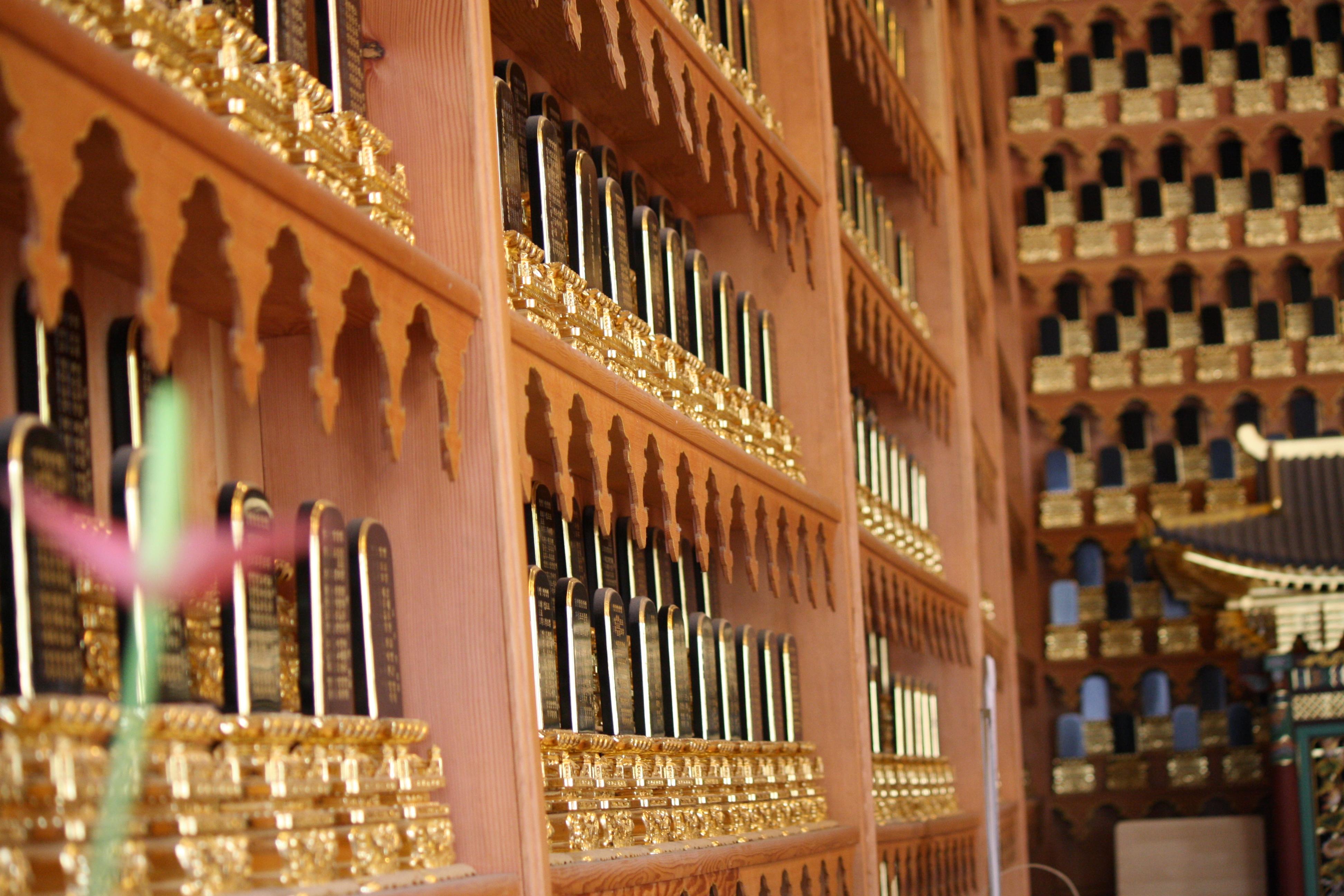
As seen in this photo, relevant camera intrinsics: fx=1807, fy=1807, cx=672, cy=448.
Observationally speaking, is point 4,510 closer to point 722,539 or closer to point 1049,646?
point 722,539

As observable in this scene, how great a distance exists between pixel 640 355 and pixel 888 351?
123 inches

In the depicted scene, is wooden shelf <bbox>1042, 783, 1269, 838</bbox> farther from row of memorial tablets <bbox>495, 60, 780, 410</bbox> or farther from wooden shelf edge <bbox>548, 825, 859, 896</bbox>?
row of memorial tablets <bbox>495, 60, 780, 410</bbox>

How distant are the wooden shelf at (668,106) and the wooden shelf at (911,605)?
112 centimetres

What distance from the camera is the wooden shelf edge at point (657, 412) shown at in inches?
120

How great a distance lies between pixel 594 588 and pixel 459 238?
1319mm

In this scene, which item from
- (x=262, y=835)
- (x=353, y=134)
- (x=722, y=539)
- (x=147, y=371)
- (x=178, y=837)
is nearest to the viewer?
(x=178, y=837)

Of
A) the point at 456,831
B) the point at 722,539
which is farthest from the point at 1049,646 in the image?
the point at 456,831

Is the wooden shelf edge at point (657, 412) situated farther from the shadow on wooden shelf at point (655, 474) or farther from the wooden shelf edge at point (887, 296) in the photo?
the wooden shelf edge at point (887, 296)

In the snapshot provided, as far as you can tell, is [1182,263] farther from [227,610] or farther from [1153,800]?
[227,610]

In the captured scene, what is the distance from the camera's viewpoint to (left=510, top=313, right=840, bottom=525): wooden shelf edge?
10.0 feet

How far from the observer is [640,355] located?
4.02 meters

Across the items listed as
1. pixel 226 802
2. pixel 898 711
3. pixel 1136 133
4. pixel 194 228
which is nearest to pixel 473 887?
pixel 226 802

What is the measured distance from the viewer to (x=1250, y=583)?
39.8ft

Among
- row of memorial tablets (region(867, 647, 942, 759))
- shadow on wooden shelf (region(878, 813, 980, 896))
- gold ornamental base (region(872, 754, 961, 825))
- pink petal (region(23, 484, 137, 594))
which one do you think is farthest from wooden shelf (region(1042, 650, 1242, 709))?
pink petal (region(23, 484, 137, 594))
